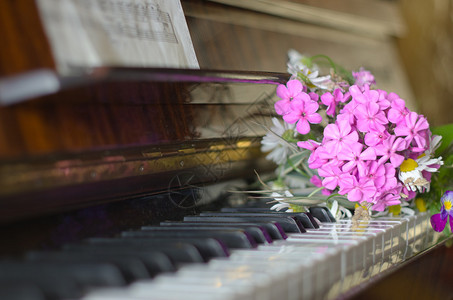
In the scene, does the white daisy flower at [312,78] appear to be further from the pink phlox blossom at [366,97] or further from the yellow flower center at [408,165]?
the yellow flower center at [408,165]

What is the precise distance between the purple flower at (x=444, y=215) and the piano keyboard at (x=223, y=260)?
0.08 meters

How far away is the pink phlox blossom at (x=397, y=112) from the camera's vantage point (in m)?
1.32

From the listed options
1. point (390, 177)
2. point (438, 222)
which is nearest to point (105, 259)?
point (390, 177)

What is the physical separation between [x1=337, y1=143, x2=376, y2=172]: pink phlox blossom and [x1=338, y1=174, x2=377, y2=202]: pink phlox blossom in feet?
0.09

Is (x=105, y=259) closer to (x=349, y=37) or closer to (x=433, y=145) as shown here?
(x=433, y=145)

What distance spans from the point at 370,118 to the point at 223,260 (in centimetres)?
58

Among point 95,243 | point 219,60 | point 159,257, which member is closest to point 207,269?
point 159,257

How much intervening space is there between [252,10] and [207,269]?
1.27m

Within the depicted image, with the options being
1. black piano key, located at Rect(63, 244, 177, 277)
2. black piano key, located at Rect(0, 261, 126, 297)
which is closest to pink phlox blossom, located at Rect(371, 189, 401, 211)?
black piano key, located at Rect(63, 244, 177, 277)

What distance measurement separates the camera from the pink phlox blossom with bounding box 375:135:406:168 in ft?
4.21

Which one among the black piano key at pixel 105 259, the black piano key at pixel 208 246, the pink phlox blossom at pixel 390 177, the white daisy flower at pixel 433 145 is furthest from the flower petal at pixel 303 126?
the black piano key at pixel 105 259

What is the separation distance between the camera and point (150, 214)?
1.24m

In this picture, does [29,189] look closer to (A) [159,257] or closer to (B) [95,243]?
(B) [95,243]

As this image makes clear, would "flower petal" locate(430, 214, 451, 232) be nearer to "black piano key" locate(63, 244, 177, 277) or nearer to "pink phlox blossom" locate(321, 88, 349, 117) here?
"pink phlox blossom" locate(321, 88, 349, 117)
